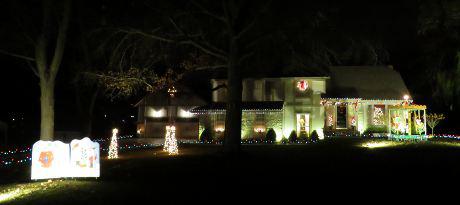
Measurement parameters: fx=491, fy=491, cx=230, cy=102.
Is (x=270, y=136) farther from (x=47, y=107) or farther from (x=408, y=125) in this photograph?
(x=47, y=107)

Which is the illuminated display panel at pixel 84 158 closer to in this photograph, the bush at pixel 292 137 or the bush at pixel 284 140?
the bush at pixel 284 140

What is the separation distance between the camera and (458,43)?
20.7 m

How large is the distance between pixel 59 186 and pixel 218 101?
21.6 metres

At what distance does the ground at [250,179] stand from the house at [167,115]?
19.8 meters

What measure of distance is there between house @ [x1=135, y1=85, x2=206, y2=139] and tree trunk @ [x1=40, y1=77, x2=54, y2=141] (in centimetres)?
1806

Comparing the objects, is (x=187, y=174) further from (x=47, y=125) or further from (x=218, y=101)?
(x=218, y=101)

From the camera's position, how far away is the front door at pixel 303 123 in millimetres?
31183

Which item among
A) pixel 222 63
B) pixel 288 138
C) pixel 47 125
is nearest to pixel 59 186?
pixel 47 125

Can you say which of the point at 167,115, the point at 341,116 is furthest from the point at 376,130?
the point at 167,115

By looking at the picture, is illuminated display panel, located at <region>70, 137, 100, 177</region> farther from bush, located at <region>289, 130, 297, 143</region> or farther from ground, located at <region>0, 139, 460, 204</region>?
bush, located at <region>289, 130, 297, 143</region>

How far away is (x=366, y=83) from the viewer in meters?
33.2

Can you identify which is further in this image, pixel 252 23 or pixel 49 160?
pixel 252 23

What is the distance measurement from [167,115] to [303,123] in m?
11.4

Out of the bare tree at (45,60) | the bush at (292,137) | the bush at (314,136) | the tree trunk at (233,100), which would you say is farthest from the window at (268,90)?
the bare tree at (45,60)
